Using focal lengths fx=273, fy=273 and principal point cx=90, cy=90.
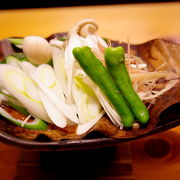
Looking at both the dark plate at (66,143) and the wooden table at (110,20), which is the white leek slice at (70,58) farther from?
the wooden table at (110,20)

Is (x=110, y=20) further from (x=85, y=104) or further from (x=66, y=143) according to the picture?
(x=66, y=143)

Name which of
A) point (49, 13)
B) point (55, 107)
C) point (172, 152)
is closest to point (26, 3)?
point (49, 13)

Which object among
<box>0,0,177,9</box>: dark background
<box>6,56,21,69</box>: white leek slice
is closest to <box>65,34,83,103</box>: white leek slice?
<box>6,56,21,69</box>: white leek slice

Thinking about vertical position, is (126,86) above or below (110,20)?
above

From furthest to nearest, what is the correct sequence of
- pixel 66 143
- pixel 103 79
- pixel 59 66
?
pixel 59 66 → pixel 103 79 → pixel 66 143

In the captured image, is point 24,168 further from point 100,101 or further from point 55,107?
point 100,101

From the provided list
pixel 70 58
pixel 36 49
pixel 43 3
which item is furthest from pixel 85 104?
pixel 43 3

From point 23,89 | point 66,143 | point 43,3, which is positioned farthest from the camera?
point 43,3
